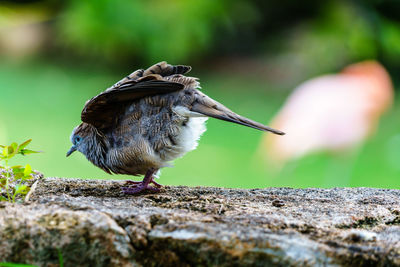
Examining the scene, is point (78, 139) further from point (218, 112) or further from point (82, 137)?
point (218, 112)

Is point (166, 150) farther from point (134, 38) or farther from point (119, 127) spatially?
point (134, 38)

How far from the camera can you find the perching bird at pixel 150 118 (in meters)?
2.59

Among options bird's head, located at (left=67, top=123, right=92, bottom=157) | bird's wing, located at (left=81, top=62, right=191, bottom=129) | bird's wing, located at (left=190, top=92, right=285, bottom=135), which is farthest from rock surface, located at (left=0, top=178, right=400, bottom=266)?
bird's head, located at (left=67, top=123, right=92, bottom=157)

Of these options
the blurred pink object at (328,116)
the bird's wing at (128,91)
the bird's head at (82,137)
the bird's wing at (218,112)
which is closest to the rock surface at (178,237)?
the bird's wing at (218,112)

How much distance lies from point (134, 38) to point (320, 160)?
11.5 ft

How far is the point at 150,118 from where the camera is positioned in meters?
2.69

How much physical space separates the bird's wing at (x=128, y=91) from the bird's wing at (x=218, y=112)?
0.33ft

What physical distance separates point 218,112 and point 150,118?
33 cm

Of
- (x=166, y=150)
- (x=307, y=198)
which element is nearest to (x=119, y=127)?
(x=166, y=150)

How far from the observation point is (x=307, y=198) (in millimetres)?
2539

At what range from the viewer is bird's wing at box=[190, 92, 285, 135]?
252 cm

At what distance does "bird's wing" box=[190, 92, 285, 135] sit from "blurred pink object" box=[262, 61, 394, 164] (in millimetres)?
3964

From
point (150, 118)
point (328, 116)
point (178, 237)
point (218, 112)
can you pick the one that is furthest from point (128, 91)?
point (328, 116)

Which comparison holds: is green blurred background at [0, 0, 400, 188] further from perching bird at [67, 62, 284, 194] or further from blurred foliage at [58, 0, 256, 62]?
perching bird at [67, 62, 284, 194]
